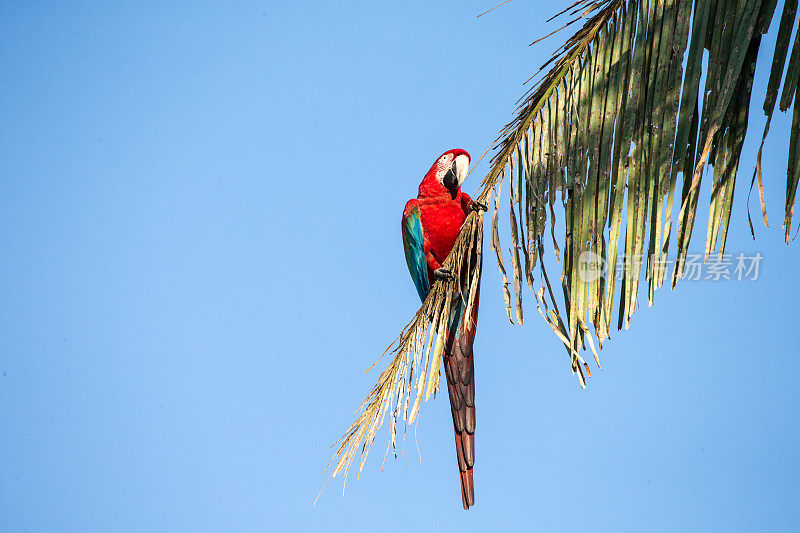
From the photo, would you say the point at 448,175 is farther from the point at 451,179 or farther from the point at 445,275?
the point at 445,275

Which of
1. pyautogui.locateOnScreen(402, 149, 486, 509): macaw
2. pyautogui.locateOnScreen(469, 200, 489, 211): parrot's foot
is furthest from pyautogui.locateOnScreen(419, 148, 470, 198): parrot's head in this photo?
pyautogui.locateOnScreen(469, 200, 489, 211): parrot's foot

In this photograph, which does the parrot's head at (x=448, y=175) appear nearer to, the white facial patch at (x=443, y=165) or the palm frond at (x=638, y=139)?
the white facial patch at (x=443, y=165)

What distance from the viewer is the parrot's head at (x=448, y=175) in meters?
3.25

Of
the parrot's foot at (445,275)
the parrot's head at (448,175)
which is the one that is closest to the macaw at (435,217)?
the parrot's head at (448,175)

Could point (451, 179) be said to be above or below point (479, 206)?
above

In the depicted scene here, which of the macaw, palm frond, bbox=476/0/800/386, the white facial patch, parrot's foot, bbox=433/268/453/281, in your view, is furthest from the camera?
the white facial patch

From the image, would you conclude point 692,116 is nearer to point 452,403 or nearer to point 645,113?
point 645,113

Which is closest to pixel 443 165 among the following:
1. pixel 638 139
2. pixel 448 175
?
pixel 448 175

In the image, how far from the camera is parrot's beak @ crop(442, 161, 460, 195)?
3242 millimetres

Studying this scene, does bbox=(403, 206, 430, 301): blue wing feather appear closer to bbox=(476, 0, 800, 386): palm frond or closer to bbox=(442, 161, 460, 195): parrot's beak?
bbox=(442, 161, 460, 195): parrot's beak

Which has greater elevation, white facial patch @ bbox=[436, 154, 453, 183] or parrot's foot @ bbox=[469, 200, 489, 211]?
white facial patch @ bbox=[436, 154, 453, 183]

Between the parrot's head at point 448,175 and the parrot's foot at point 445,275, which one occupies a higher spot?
the parrot's head at point 448,175

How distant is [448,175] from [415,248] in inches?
14.2

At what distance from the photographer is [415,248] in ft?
10.6
